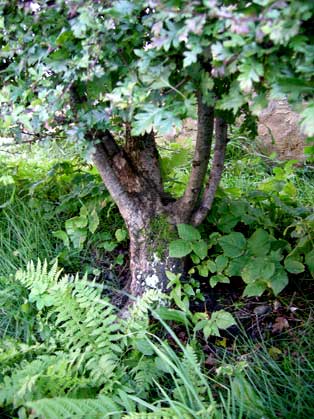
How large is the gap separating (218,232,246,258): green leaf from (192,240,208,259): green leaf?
8 centimetres

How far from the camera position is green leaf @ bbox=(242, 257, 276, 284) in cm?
213

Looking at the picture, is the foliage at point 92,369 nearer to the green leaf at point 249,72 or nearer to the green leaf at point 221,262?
the green leaf at point 221,262

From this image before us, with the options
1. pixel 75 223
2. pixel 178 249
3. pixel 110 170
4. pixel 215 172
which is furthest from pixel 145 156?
pixel 75 223

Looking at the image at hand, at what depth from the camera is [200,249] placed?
226 cm

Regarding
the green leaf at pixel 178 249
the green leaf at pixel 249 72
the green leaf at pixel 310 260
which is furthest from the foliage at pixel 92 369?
the green leaf at pixel 249 72

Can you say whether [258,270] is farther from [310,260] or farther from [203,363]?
[203,363]

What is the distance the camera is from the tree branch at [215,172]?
2.13 meters

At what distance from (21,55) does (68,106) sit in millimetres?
226

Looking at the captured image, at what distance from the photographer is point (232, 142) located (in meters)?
4.16

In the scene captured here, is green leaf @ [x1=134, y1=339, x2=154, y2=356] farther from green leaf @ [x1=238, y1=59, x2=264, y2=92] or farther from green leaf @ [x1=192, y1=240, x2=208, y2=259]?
green leaf @ [x1=238, y1=59, x2=264, y2=92]

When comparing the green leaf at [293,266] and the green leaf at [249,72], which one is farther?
the green leaf at [293,266]

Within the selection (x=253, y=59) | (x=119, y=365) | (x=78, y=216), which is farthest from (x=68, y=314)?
(x=253, y=59)

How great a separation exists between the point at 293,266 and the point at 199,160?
0.59m

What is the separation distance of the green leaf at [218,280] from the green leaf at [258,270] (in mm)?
97
